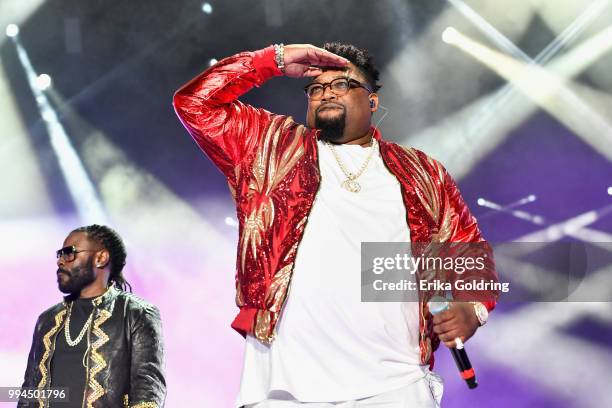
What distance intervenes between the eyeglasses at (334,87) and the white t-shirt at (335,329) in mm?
419

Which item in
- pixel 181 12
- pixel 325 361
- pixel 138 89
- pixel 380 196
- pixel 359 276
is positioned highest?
pixel 181 12

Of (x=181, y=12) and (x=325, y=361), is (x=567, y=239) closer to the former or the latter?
(x=181, y=12)

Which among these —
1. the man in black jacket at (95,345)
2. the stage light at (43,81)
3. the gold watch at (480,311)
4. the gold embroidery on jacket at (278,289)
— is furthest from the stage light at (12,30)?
the gold watch at (480,311)

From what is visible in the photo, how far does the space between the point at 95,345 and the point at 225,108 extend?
1623 millimetres

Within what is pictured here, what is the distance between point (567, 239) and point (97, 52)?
4133mm

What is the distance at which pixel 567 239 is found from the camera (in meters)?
6.55

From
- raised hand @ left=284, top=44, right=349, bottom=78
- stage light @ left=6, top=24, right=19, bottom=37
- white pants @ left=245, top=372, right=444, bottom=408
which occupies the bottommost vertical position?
white pants @ left=245, top=372, right=444, bottom=408

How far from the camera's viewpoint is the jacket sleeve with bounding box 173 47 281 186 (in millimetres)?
2955

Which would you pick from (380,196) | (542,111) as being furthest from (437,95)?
(380,196)

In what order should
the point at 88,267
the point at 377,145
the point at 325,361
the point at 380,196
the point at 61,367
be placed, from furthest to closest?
the point at 88,267 < the point at 61,367 < the point at 377,145 < the point at 380,196 < the point at 325,361

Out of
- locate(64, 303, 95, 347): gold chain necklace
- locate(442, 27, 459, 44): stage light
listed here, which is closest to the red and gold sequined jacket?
locate(64, 303, 95, 347): gold chain necklace

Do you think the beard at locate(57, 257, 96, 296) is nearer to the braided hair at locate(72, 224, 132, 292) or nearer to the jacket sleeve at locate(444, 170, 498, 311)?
the braided hair at locate(72, 224, 132, 292)

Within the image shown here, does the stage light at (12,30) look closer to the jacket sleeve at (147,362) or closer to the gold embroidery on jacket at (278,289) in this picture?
the jacket sleeve at (147,362)

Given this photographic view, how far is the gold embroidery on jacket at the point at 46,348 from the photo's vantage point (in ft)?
12.9
